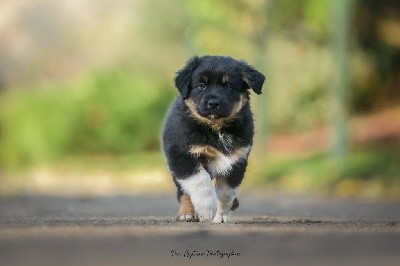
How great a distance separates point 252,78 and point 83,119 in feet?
52.9

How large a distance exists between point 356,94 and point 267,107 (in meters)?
3.20

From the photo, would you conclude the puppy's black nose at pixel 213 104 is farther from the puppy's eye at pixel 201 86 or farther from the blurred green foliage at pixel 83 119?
the blurred green foliage at pixel 83 119

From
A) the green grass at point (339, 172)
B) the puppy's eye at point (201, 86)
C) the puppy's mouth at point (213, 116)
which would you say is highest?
the green grass at point (339, 172)

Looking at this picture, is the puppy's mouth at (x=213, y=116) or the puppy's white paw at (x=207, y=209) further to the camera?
the puppy's mouth at (x=213, y=116)

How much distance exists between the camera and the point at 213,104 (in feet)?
22.8

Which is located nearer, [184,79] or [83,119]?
[184,79]

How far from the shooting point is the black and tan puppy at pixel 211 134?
6.98 meters

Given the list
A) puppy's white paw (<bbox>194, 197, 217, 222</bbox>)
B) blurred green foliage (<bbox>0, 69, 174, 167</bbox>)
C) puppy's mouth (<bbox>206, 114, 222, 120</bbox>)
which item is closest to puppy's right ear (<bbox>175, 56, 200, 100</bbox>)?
puppy's mouth (<bbox>206, 114, 222, 120</bbox>)

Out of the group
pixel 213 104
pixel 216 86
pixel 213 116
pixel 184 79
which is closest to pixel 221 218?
pixel 213 116

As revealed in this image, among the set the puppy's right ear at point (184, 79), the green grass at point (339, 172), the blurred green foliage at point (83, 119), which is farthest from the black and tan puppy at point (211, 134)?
the blurred green foliage at point (83, 119)

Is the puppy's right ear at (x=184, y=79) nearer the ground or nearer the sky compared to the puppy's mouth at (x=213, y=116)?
nearer the sky

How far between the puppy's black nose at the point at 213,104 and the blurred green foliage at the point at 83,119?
1572 centimetres

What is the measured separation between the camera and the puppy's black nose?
6941 mm

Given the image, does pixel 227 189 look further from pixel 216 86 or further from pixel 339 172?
pixel 339 172
